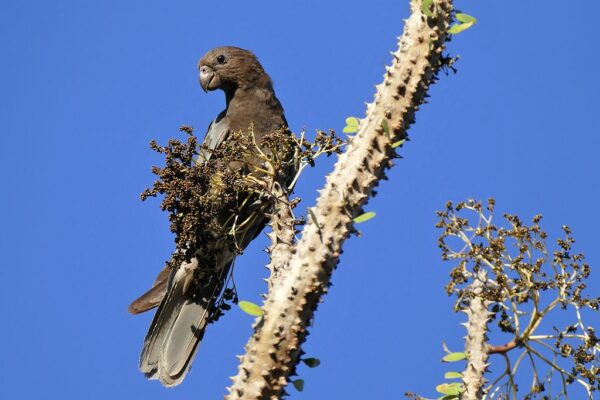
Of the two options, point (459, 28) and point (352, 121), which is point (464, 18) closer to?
point (459, 28)

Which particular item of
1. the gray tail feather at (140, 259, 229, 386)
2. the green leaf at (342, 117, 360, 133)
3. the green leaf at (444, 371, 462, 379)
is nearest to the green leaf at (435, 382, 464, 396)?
the green leaf at (444, 371, 462, 379)

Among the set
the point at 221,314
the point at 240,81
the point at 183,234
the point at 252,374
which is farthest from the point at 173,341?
the point at 252,374

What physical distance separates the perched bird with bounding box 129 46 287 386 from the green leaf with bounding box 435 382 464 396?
2088mm

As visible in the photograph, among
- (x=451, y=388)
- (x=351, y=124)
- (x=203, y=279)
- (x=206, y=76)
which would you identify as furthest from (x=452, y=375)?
(x=206, y=76)

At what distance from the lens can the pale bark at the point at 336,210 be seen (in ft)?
10.8

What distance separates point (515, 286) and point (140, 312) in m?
4.02

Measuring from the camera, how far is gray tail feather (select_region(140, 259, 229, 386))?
6.39 metres

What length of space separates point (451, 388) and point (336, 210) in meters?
0.95

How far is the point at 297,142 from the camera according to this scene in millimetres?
5160

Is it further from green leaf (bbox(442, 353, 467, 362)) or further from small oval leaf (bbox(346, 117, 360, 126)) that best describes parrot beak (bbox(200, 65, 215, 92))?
green leaf (bbox(442, 353, 467, 362))

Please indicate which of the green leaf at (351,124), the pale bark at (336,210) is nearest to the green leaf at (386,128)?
the pale bark at (336,210)

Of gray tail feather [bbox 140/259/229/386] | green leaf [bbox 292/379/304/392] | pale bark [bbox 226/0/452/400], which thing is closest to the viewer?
pale bark [bbox 226/0/452/400]

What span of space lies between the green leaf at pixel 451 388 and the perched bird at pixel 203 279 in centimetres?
209

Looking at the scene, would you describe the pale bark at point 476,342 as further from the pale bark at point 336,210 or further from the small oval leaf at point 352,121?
the small oval leaf at point 352,121
